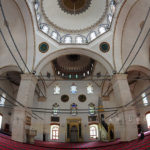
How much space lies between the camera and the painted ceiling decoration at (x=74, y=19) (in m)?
14.0

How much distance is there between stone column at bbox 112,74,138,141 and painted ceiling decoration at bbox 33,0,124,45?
226 inches

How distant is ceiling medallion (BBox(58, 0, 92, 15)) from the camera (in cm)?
1482

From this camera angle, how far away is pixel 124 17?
10234mm

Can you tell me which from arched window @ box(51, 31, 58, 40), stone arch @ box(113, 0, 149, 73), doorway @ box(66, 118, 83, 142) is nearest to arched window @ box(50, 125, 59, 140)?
doorway @ box(66, 118, 83, 142)

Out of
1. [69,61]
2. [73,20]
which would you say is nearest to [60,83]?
[69,61]

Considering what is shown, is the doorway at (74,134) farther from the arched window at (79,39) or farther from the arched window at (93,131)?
the arched window at (79,39)

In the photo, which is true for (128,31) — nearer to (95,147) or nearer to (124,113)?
(124,113)

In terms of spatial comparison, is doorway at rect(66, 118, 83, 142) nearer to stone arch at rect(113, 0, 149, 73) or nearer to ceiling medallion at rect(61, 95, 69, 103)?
ceiling medallion at rect(61, 95, 69, 103)

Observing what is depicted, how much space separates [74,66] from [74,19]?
5.84 meters

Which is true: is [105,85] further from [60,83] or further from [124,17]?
[124,17]

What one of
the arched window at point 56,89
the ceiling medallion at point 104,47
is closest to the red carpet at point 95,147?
the ceiling medallion at point 104,47

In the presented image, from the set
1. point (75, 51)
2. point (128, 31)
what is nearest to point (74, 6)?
point (75, 51)

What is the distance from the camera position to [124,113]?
9.24 meters

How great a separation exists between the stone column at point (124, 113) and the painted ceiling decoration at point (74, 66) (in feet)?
21.8
